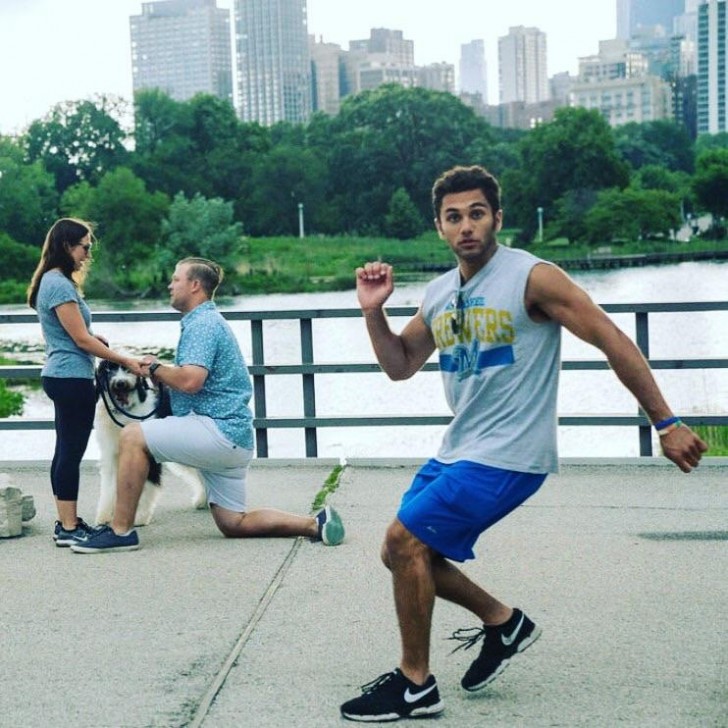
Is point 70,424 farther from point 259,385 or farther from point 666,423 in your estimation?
point 666,423

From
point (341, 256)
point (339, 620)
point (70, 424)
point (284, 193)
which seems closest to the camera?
point (339, 620)

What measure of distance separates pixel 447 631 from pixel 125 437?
217 centimetres

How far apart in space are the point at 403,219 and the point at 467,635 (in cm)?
8892

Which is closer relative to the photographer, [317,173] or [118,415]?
[118,415]

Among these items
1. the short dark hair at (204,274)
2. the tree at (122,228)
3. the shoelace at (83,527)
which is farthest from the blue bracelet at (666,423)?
the tree at (122,228)

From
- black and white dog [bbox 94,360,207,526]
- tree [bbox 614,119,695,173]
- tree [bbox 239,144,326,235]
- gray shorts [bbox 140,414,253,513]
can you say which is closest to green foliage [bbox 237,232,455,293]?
tree [bbox 239,144,326,235]

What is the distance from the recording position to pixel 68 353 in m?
6.59

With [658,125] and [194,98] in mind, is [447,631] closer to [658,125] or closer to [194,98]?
[194,98]

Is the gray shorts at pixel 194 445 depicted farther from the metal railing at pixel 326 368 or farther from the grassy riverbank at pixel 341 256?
the grassy riverbank at pixel 341 256

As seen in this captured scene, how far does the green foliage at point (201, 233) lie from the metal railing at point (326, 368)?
214 ft

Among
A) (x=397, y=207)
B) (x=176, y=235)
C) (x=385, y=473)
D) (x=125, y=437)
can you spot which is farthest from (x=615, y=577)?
(x=397, y=207)

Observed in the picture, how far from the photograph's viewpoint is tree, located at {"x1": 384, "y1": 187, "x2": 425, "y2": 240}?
92250mm

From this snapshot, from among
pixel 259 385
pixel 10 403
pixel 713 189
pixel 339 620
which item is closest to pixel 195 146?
pixel 713 189

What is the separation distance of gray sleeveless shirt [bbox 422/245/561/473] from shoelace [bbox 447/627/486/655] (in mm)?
652
